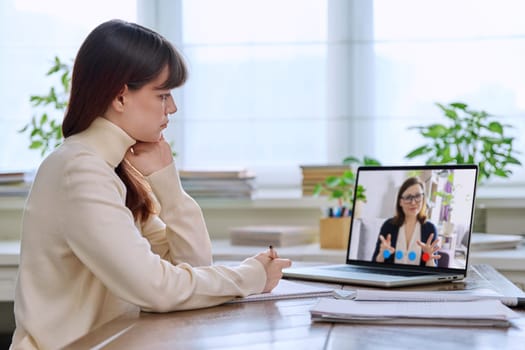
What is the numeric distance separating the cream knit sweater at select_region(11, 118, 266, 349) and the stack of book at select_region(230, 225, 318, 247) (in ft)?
3.44

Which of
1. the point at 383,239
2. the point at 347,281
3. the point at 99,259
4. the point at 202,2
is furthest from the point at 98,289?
the point at 202,2

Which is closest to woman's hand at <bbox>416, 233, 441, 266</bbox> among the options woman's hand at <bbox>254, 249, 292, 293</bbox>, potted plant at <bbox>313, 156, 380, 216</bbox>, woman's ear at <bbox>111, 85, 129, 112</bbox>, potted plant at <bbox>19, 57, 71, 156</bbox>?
woman's hand at <bbox>254, 249, 292, 293</bbox>

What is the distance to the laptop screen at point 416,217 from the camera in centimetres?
178

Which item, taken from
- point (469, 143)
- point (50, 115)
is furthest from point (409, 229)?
point (50, 115)

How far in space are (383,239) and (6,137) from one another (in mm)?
1833

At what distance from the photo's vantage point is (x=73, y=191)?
1.46 meters

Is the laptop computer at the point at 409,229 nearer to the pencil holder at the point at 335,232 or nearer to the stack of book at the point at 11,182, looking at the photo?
the pencil holder at the point at 335,232

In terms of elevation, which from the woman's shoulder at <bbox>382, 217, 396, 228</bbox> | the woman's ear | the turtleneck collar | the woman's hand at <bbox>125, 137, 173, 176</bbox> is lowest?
the woman's shoulder at <bbox>382, 217, 396, 228</bbox>

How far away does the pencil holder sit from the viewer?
2.57 meters

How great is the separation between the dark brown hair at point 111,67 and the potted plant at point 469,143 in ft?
4.39

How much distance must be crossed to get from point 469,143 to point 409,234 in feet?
3.28

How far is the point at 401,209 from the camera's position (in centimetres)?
188

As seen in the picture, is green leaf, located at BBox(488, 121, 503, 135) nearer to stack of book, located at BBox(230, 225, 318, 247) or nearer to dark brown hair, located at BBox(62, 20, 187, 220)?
stack of book, located at BBox(230, 225, 318, 247)

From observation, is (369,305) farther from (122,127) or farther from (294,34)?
(294,34)
